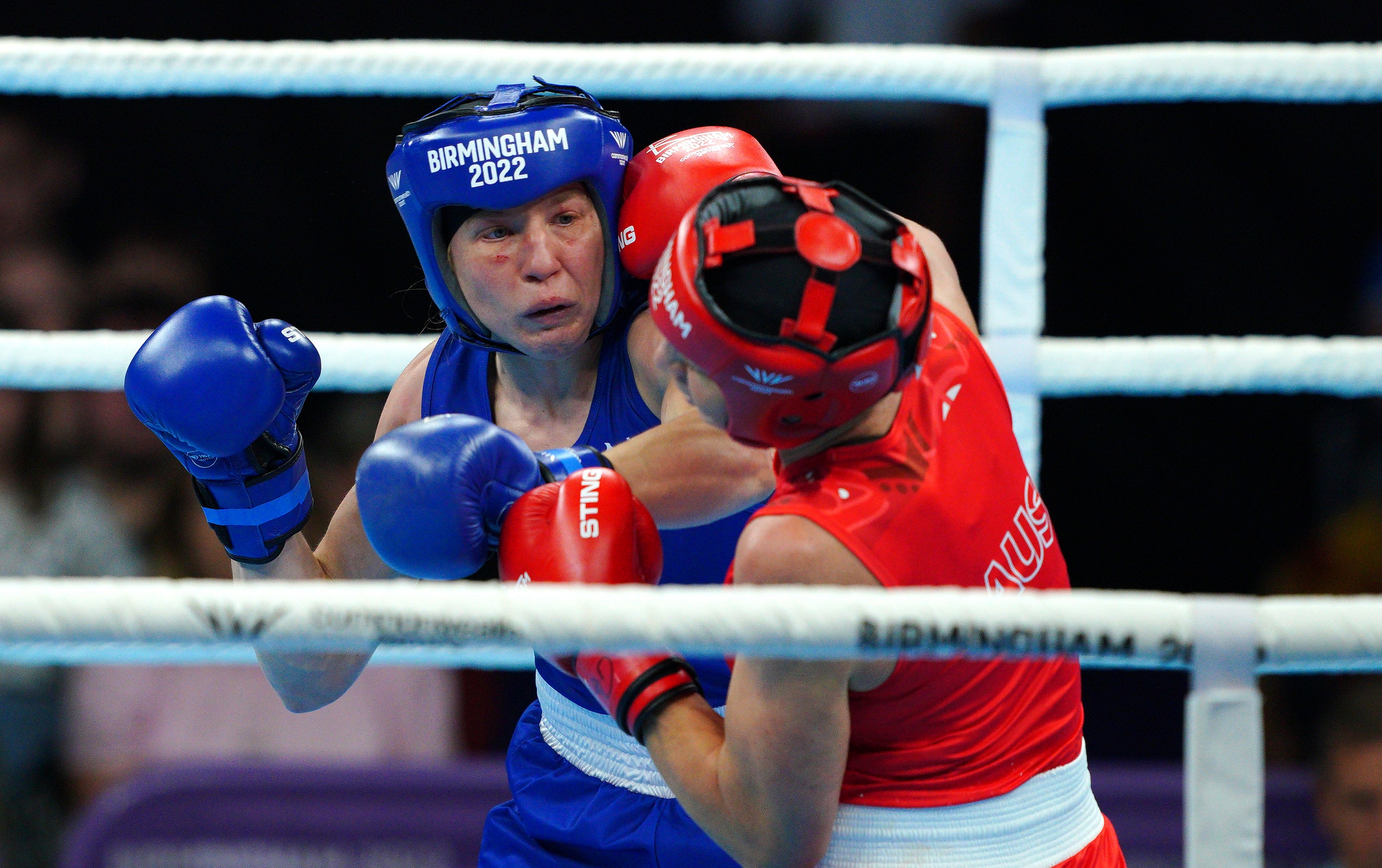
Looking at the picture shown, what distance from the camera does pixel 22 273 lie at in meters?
3.42

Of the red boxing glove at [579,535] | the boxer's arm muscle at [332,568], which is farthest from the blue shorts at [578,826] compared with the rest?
the red boxing glove at [579,535]

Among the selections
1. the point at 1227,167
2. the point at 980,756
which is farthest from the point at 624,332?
the point at 1227,167

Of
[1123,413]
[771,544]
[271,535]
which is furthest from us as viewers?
[1123,413]

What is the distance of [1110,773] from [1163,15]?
1.96 m

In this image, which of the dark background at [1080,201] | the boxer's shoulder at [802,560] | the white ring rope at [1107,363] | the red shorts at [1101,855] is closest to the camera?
the boxer's shoulder at [802,560]

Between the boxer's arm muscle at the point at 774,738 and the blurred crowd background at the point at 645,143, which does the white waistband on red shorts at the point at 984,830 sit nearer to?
the boxer's arm muscle at the point at 774,738

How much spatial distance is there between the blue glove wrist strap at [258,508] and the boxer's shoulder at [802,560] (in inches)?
29.0

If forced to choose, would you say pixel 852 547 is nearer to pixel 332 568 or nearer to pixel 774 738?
pixel 774 738

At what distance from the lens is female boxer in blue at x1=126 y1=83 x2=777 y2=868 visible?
5.29ft

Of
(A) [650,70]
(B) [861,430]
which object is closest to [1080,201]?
(A) [650,70]

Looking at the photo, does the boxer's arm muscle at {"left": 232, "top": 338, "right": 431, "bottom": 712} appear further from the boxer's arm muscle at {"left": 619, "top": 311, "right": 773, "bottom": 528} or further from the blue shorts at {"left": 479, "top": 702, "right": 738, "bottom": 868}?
the boxer's arm muscle at {"left": 619, "top": 311, "right": 773, "bottom": 528}

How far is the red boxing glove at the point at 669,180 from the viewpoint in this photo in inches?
66.6

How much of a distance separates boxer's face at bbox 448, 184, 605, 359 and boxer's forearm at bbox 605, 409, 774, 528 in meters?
0.20

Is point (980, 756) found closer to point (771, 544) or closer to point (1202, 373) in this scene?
point (771, 544)
